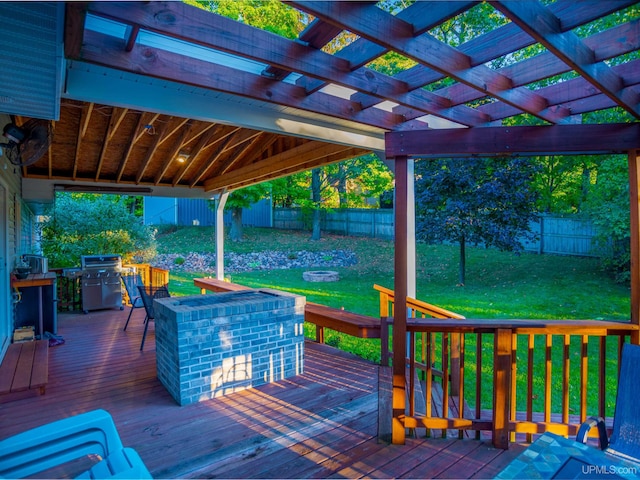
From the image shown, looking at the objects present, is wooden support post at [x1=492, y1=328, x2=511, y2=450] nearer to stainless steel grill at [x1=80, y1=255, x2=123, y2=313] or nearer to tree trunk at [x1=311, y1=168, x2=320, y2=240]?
stainless steel grill at [x1=80, y1=255, x2=123, y2=313]

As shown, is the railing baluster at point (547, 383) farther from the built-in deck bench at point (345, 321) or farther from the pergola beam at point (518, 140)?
the built-in deck bench at point (345, 321)

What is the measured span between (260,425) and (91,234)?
877cm

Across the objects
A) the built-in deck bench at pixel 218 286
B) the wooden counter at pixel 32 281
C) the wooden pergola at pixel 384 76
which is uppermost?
the wooden pergola at pixel 384 76

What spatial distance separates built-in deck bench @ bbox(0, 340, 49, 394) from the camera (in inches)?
137

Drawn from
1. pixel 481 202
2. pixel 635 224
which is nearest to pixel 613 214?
pixel 481 202

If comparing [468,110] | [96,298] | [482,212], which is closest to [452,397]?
[468,110]

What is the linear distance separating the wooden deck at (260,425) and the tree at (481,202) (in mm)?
6483

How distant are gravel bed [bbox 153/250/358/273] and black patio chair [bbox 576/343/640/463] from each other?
11435 mm

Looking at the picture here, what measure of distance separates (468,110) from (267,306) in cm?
247

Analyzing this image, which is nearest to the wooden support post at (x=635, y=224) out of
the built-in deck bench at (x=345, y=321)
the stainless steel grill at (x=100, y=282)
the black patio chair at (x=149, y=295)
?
the built-in deck bench at (x=345, y=321)

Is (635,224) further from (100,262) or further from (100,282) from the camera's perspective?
(100,282)

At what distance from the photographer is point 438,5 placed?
1812 mm

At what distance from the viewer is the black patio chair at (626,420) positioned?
221 centimetres

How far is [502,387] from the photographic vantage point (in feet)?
9.18
